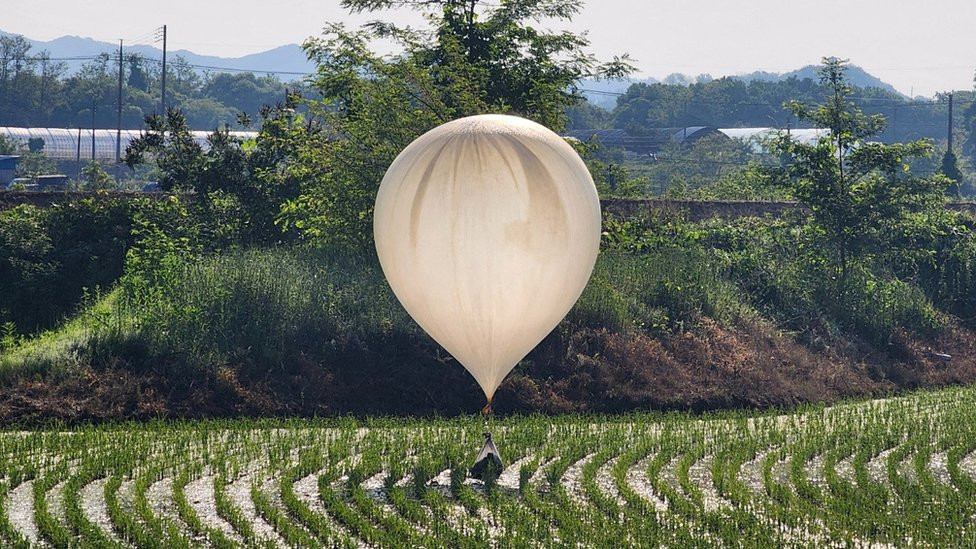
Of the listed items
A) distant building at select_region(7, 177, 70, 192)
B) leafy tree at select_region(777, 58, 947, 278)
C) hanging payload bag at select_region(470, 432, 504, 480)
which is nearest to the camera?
hanging payload bag at select_region(470, 432, 504, 480)

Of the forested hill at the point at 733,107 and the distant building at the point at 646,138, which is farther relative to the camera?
the forested hill at the point at 733,107

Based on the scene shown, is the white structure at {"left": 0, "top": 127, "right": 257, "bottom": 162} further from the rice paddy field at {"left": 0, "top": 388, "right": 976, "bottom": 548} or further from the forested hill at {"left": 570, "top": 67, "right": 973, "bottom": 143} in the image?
the rice paddy field at {"left": 0, "top": 388, "right": 976, "bottom": 548}

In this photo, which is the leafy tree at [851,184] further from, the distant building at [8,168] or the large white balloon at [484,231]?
the distant building at [8,168]

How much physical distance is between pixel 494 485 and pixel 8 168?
7417 centimetres

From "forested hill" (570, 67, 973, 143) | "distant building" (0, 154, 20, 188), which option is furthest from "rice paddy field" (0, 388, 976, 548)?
"forested hill" (570, 67, 973, 143)

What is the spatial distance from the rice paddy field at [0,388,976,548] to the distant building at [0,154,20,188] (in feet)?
216

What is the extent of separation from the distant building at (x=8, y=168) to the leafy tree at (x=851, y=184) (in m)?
60.2

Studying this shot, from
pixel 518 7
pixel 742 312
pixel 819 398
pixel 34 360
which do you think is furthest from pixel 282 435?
pixel 518 7

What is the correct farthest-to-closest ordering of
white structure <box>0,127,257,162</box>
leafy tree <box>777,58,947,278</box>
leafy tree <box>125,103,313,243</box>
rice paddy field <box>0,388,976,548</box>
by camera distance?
white structure <box>0,127,257,162</box>, leafy tree <box>777,58,947,278</box>, leafy tree <box>125,103,313,243</box>, rice paddy field <box>0,388,976,548</box>

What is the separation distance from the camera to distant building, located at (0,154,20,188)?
8151 centimetres

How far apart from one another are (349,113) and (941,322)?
623 inches

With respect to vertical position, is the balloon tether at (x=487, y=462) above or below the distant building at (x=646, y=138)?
below

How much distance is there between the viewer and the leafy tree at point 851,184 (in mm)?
33062

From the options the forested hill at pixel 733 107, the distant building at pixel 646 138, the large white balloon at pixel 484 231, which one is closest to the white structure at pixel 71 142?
the distant building at pixel 646 138
